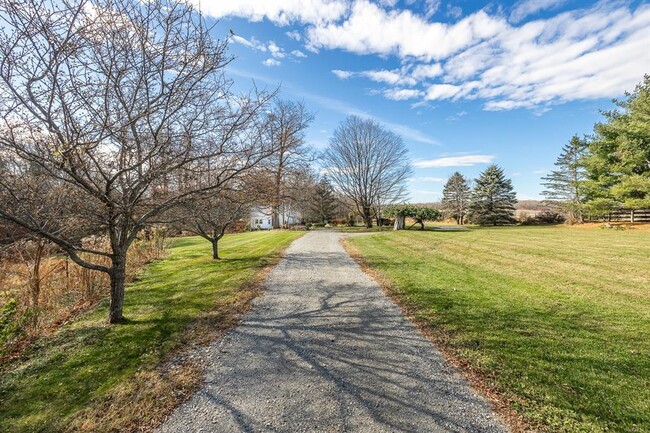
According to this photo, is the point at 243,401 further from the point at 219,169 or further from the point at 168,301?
the point at 168,301

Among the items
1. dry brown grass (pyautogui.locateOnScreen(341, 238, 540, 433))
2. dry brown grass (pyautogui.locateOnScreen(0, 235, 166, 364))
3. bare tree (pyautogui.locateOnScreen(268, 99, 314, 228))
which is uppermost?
bare tree (pyautogui.locateOnScreen(268, 99, 314, 228))

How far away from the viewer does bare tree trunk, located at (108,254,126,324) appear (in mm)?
4816

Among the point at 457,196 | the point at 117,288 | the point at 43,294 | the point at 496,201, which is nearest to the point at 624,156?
the point at 496,201

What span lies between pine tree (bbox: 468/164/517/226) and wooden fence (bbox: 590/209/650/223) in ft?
26.2

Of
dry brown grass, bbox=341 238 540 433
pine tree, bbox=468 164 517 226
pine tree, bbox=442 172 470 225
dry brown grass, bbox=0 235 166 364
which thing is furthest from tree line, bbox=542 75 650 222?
dry brown grass, bbox=0 235 166 364

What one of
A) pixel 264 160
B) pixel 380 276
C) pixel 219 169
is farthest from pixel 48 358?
pixel 380 276

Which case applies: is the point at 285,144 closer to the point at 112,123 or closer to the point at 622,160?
the point at 112,123

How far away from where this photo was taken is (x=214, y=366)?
3482mm

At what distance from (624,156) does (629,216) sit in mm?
7901

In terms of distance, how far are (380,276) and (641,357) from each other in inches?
191

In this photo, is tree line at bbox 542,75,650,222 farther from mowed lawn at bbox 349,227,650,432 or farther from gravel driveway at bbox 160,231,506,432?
gravel driveway at bbox 160,231,506,432

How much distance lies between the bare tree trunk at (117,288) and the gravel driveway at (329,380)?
6.90 ft

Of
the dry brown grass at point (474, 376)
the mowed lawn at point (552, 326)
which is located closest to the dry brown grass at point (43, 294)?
the dry brown grass at point (474, 376)

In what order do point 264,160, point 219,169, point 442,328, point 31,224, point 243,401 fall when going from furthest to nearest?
point 264,160 < point 219,169 < point 442,328 < point 31,224 < point 243,401
